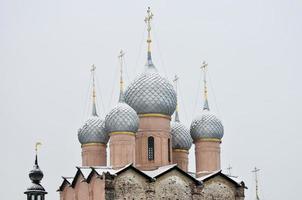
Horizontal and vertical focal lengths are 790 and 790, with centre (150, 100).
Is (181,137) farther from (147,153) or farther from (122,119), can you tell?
(122,119)

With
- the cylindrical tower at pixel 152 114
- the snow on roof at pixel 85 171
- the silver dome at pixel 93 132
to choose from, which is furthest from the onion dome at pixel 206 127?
the snow on roof at pixel 85 171

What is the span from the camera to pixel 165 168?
3834 centimetres

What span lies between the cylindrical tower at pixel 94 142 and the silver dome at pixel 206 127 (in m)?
4.91

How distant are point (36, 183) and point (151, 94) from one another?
7.76m

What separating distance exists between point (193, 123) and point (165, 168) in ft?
18.0

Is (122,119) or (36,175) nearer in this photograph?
(122,119)

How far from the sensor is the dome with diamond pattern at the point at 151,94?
132ft

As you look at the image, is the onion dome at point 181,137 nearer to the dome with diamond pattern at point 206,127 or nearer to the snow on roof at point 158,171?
the dome with diamond pattern at point 206,127

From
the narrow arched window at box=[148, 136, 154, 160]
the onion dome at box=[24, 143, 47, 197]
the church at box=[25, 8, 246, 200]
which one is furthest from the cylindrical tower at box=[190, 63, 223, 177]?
the onion dome at box=[24, 143, 47, 197]

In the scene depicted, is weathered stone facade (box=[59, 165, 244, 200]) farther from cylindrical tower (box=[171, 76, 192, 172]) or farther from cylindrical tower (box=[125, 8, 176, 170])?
cylindrical tower (box=[171, 76, 192, 172])

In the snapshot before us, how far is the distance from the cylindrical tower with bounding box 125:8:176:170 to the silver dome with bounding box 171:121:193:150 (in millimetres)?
2276

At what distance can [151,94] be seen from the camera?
133 feet

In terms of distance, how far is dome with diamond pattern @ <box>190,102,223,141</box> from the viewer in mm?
42500

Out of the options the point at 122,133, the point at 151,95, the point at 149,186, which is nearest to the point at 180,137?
the point at 151,95
